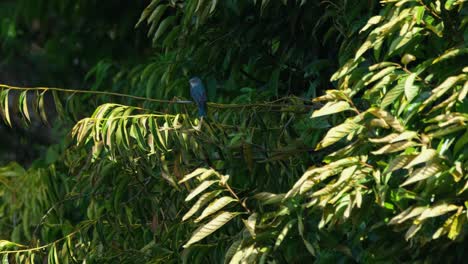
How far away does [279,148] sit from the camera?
11.5 feet

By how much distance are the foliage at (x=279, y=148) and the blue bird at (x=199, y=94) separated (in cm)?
5

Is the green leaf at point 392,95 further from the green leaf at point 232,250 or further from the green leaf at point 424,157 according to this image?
the green leaf at point 232,250

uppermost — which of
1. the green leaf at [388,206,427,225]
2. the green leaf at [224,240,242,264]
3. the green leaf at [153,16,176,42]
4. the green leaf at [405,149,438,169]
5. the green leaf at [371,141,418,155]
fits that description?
the green leaf at [153,16,176,42]

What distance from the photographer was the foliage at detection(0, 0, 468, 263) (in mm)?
2875

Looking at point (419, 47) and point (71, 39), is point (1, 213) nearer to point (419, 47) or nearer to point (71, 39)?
point (71, 39)

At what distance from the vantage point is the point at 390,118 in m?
2.81

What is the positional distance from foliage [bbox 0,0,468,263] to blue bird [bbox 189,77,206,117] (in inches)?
1.8

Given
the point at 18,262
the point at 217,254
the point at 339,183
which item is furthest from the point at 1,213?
the point at 339,183

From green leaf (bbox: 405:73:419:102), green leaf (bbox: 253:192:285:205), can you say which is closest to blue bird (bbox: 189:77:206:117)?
green leaf (bbox: 253:192:285:205)

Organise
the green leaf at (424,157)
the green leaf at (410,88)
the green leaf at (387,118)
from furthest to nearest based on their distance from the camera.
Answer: the green leaf at (410,88)
the green leaf at (387,118)
the green leaf at (424,157)

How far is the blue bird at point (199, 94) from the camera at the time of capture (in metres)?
3.72

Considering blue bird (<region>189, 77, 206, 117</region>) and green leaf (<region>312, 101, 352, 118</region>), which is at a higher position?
green leaf (<region>312, 101, 352, 118</region>)

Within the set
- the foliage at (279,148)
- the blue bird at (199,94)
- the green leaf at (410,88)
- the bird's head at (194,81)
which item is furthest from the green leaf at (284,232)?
the bird's head at (194,81)

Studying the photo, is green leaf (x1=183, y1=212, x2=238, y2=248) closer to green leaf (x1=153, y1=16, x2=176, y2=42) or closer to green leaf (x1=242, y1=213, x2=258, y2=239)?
green leaf (x1=242, y1=213, x2=258, y2=239)
